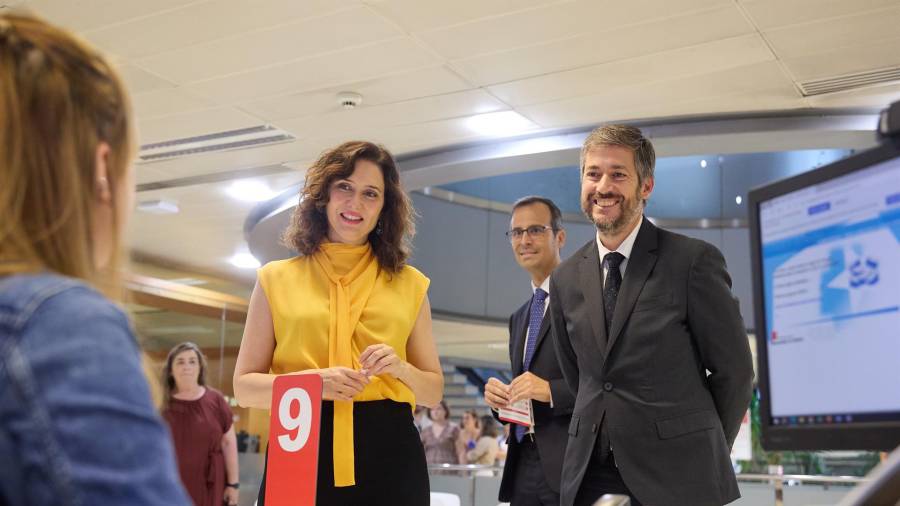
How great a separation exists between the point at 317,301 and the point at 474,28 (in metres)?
3.04

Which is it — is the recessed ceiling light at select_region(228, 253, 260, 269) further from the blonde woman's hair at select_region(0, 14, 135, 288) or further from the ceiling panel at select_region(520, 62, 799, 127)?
the blonde woman's hair at select_region(0, 14, 135, 288)

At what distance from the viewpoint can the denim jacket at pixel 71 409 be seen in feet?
2.07

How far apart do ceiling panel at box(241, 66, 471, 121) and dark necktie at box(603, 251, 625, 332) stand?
3503 millimetres

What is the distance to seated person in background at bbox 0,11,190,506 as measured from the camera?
2.09 feet

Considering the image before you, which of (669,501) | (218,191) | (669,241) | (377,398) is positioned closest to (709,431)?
(669,501)

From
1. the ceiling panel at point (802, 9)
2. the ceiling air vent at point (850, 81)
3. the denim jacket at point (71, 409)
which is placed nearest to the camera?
the denim jacket at point (71, 409)

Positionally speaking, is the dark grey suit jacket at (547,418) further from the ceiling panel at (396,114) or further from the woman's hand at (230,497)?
the woman's hand at (230,497)

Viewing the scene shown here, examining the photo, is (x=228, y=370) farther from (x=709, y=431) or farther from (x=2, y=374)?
(x=2, y=374)

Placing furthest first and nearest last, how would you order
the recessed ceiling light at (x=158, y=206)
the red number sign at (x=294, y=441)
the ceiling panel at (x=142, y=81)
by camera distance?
the recessed ceiling light at (x=158, y=206)
the ceiling panel at (x=142, y=81)
the red number sign at (x=294, y=441)

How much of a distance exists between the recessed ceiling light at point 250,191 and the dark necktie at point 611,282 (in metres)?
6.37

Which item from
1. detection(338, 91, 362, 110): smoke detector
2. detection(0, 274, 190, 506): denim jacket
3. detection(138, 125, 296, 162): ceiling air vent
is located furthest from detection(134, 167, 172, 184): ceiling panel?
detection(0, 274, 190, 506): denim jacket

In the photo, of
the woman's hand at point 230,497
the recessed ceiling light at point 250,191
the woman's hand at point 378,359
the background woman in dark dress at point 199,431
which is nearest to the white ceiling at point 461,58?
the recessed ceiling light at point 250,191

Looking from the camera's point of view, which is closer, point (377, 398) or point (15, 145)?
point (15, 145)

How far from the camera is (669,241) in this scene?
92.4 inches
